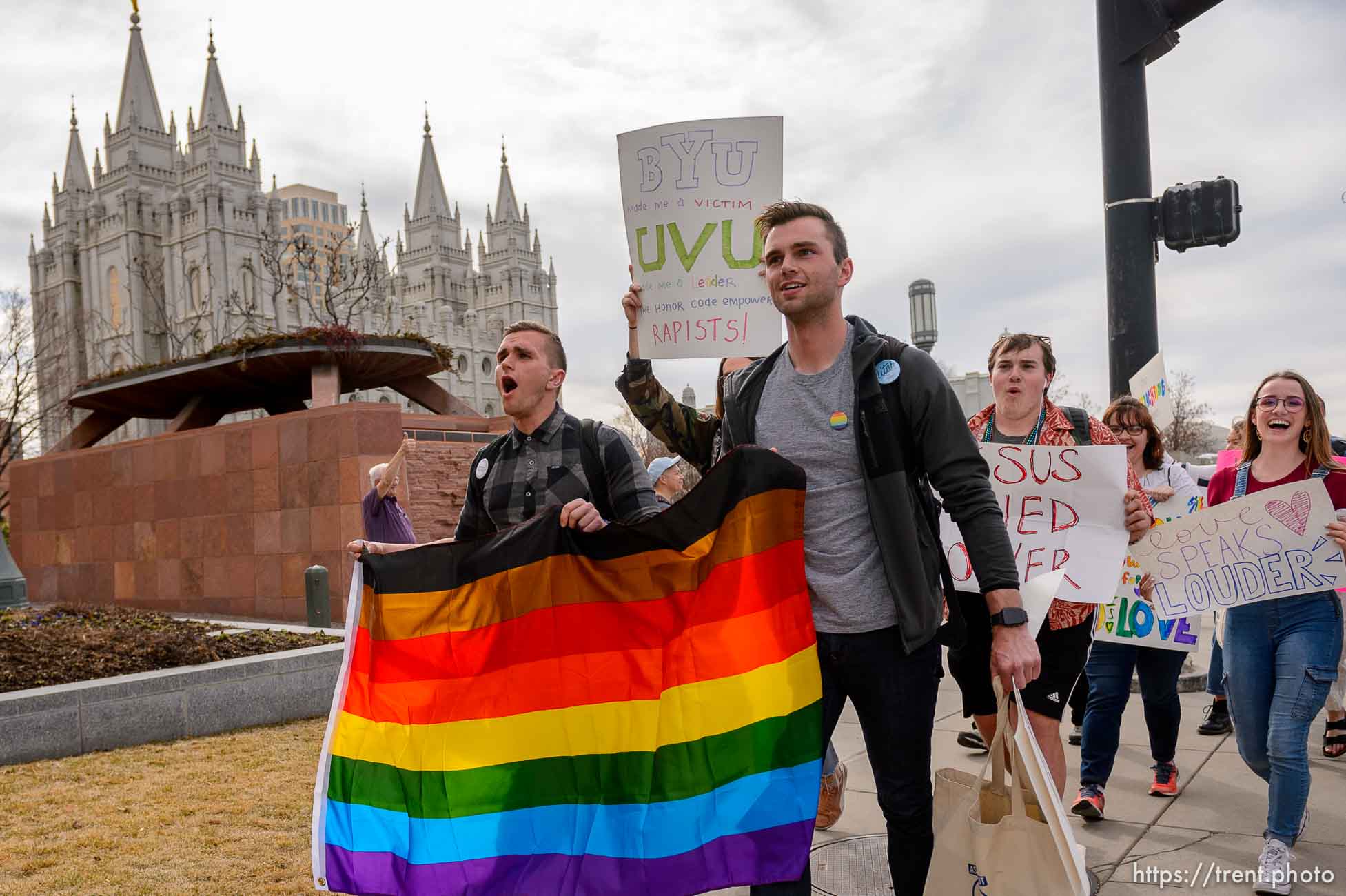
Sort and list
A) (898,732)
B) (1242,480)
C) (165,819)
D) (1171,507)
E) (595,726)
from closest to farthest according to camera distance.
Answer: (898,732) → (595,726) → (1242,480) → (165,819) → (1171,507)

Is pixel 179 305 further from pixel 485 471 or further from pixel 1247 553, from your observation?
pixel 1247 553

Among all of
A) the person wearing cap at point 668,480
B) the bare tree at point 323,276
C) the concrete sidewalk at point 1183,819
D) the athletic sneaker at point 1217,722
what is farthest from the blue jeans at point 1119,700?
the bare tree at point 323,276

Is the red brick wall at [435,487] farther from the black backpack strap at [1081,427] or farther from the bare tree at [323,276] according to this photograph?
the black backpack strap at [1081,427]

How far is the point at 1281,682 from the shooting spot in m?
4.30

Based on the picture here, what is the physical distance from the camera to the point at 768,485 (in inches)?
123

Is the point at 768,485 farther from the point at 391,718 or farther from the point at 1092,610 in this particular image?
the point at 1092,610

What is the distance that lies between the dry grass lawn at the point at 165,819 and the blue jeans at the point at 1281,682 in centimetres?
396

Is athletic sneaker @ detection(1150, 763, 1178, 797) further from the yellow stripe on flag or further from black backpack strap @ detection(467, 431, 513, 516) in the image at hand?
black backpack strap @ detection(467, 431, 513, 516)

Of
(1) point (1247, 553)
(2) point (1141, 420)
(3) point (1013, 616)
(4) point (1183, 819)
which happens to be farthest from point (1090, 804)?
(3) point (1013, 616)

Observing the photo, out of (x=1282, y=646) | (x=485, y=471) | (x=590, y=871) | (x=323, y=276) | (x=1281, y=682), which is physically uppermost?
(x=323, y=276)

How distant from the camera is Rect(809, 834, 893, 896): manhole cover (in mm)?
4195

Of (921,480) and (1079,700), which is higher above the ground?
(921,480)

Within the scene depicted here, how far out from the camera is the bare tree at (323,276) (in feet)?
117

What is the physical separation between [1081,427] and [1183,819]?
6.45 ft
